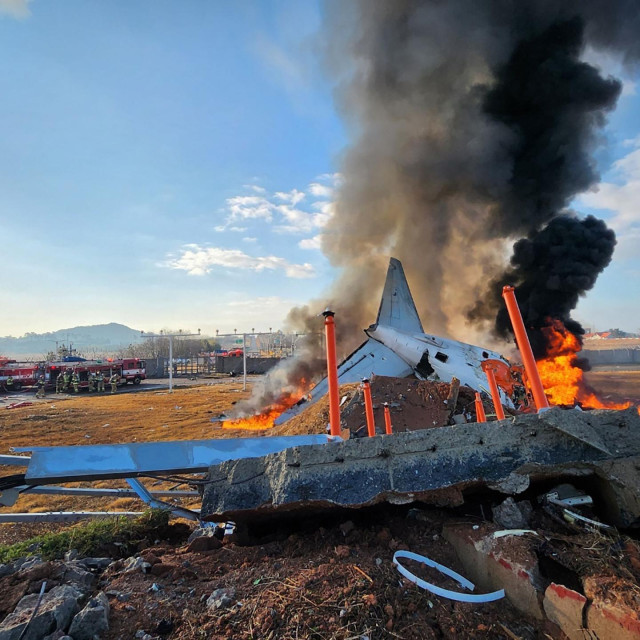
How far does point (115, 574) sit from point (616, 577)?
3.04 m

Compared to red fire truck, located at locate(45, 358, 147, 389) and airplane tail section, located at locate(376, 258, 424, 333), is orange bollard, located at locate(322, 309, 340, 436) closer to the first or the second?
airplane tail section, located at locate(376, 258, 424, 333)

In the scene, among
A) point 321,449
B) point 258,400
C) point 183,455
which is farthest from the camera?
point 258,400

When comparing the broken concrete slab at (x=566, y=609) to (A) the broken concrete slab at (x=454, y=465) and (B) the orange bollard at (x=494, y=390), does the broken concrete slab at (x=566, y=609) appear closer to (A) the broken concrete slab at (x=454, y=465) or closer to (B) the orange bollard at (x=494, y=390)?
(A) the broken concrete slab at (x=454, y=465)

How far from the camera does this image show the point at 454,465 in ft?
8.73

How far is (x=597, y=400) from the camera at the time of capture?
16.6 m

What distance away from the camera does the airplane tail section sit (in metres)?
16.7

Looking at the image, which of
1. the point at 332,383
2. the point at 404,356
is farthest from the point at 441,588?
the point at 404,356

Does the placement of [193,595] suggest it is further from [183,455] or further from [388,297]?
[388,297]

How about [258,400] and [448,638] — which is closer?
[448,638]

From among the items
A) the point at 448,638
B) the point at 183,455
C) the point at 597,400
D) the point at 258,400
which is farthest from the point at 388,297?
the point at 448,638

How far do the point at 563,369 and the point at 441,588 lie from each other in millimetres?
18611

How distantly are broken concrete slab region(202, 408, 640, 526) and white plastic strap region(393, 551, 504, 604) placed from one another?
0.34 metres

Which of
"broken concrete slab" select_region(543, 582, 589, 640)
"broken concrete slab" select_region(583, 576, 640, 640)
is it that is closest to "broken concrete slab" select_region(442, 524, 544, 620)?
"broken concrete slab" select_region(543, 582, 589, 640)

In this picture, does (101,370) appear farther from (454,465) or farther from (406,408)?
(454,465)
